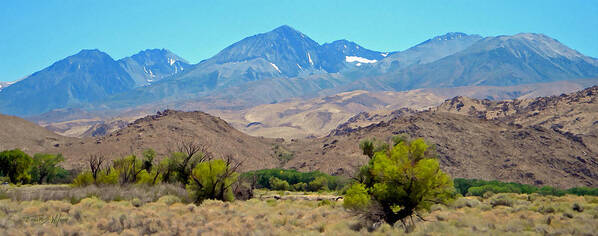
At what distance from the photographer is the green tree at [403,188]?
22906 mm

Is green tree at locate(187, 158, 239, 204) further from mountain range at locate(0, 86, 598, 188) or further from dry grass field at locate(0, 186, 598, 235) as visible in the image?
mountain range at locate(0, 86, 598, 188)

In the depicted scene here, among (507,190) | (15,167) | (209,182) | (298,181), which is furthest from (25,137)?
(507,190)

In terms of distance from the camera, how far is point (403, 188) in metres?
23.3

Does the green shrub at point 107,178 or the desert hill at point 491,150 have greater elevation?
the green shrub at point 107,178

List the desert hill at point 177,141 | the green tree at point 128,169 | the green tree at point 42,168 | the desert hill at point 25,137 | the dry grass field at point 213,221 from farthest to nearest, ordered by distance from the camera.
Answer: the desert hill at point 25,137
the desert hill at point 177,141
the green tree at point 42,168
the green tree at point 128,169
the dry grass field at point 213,221

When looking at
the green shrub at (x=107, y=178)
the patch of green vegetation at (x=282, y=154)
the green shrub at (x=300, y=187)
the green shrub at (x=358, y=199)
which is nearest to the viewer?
the green shrub at (x=358, y=199)

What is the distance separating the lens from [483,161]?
104375 millimetres

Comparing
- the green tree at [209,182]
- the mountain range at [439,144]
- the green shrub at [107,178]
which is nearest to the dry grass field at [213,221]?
the green tree at [209,182]

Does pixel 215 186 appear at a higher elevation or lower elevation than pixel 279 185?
higher

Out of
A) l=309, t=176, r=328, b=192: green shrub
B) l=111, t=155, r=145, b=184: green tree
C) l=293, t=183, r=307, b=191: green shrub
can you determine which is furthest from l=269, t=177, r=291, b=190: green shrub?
l=111, t=155, r=145, b=184: green tree

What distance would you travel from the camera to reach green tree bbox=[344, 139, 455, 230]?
2291cm

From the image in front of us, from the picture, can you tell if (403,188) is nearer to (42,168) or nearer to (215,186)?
(215,186)

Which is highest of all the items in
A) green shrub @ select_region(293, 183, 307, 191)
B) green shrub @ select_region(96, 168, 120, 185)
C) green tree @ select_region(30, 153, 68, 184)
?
green shrub @ select_region(96, 168, 120, 185)

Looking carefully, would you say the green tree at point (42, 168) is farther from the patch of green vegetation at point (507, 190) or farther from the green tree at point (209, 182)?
the patch of green vegetation at point (507, 190)
